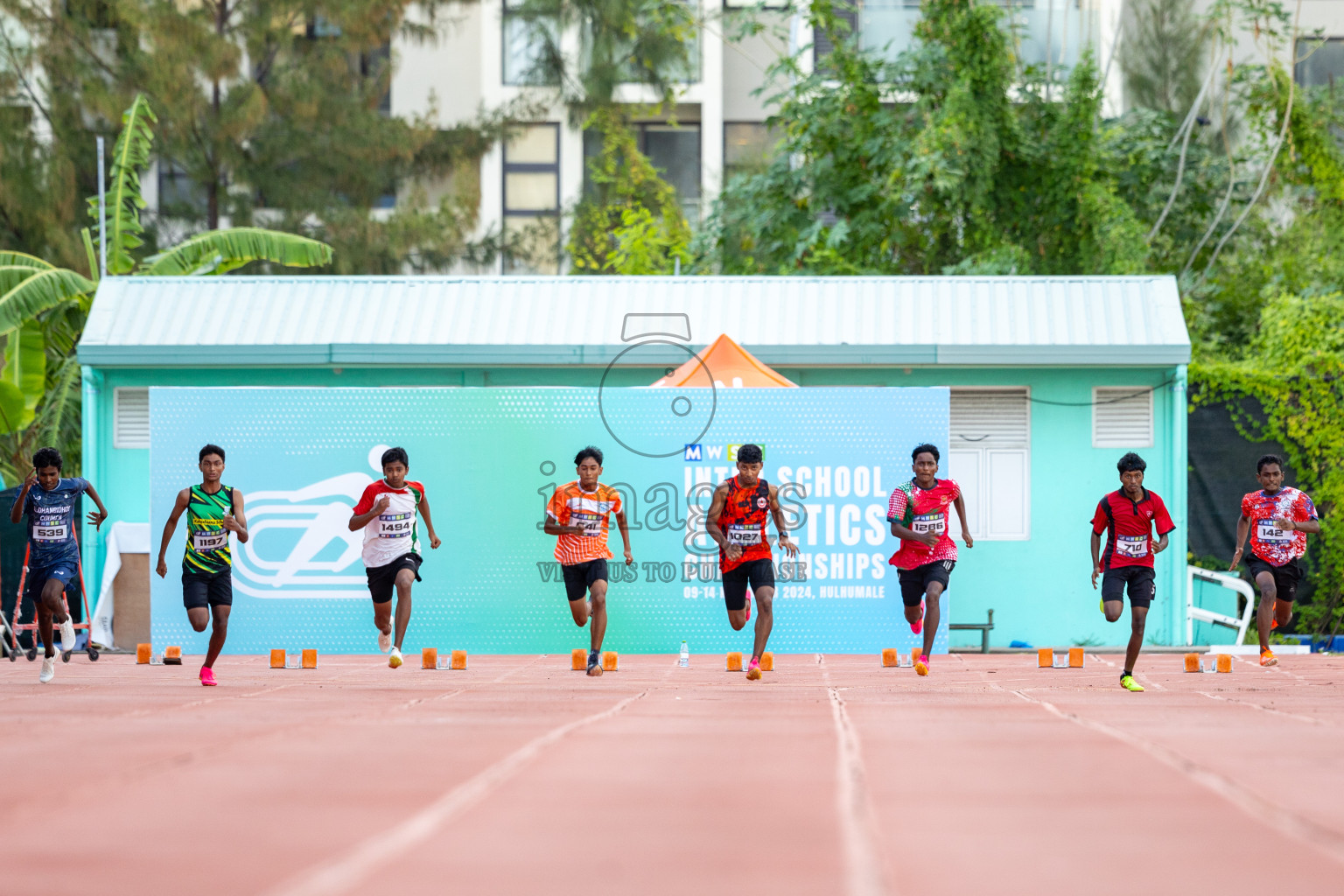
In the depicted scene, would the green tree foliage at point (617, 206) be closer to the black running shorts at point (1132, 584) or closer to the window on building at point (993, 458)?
the window on building at point (993, 458)

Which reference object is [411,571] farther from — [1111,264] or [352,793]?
[1111,264]

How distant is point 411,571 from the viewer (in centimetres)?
1245

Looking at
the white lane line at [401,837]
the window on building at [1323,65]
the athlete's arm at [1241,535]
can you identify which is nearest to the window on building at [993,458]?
the athlete's arm at [1241,535]

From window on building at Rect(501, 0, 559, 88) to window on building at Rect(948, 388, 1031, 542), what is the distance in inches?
649

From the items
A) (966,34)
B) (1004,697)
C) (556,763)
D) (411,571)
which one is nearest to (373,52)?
(966,34)

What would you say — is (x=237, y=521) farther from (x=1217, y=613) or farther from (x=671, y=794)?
(x=1217, y=613)

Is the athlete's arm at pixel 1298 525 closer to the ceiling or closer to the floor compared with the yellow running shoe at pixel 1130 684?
closer to the ceiling

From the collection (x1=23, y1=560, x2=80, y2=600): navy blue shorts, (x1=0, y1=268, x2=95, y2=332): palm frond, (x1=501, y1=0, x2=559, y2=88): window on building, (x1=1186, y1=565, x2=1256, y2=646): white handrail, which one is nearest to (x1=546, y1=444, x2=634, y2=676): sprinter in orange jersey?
(x1=23, y1=560, x2=80, y2=600): navy blue shorts

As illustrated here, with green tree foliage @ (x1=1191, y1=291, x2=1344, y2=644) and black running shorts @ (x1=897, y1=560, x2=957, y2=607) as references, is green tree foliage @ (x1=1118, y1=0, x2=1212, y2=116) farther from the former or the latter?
black running shorts @ (x1=897, y1=560, x2=957, y2=607)

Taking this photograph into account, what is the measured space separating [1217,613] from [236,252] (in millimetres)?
13537

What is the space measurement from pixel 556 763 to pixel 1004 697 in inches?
177

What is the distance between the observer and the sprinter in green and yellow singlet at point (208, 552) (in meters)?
11.3

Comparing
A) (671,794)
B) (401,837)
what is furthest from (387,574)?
(401,837)

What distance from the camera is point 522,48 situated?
31.6 m
